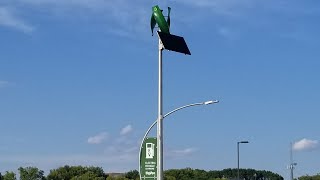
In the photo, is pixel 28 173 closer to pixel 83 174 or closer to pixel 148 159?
pixel 83 174

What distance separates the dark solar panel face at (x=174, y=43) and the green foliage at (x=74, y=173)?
10643cm

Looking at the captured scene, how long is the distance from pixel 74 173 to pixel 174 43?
114 meters

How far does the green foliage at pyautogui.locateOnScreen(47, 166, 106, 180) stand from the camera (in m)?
131

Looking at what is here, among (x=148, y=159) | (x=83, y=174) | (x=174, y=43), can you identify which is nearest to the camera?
(x=148, y=159)

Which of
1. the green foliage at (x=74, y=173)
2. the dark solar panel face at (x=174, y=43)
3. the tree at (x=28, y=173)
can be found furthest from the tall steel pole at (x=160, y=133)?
the green foliage at (x=74, y=173)

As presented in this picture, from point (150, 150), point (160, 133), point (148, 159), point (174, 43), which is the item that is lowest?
point (148, 159)

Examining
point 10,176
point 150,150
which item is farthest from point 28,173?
point 150,150

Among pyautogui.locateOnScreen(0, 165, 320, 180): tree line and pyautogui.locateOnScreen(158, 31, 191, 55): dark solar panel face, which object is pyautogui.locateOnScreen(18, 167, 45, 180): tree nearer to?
pyautogui.locateOnScreen(0, 165, 320, 180): tree line

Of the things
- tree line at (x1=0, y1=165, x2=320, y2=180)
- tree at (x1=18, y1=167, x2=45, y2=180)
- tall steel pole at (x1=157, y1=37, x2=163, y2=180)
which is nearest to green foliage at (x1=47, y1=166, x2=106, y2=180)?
tree line at (x1=0, y1=165, x2=320, y2=180)

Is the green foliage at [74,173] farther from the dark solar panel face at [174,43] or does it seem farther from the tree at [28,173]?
the dark solar panel face at [174,43]

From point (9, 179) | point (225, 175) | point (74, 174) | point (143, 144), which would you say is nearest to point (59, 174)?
point (74, 174)

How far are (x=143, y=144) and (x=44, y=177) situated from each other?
10241 centimetres

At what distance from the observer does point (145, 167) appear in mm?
24500

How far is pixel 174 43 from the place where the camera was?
24953mm
